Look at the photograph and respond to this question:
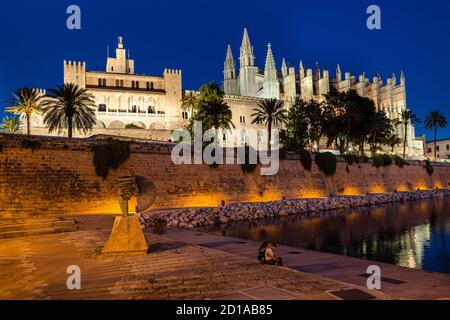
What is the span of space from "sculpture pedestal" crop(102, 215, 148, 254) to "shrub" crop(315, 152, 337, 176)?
1176 inches

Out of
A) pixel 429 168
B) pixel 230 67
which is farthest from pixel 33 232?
pixel 230 67

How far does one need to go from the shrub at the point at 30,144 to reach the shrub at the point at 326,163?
85.9 feet

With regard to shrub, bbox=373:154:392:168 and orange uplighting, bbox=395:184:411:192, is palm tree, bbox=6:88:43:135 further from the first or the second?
orange uplighting, bbox=395:184:411:192

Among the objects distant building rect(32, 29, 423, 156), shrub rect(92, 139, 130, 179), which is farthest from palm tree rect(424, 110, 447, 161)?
shrub rect(92, 139, 130, 179)

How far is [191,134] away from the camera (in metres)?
48.6

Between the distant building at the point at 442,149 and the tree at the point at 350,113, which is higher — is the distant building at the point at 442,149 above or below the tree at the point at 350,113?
below

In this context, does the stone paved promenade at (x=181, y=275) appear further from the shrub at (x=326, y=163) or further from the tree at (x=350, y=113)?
the tree at (x=350, y=113)

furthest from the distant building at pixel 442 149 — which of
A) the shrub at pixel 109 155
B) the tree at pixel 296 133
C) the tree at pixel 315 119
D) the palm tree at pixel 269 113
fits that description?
the shrub at pixel 109 155

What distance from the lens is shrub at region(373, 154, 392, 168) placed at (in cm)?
4329

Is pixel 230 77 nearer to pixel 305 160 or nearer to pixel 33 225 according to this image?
pixel 305 160

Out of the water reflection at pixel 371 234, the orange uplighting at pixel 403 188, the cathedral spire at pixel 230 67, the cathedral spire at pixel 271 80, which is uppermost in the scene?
the cathedral spire at pixel 230 67

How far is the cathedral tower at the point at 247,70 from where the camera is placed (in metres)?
78.1

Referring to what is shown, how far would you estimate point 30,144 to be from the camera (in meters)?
19.9
